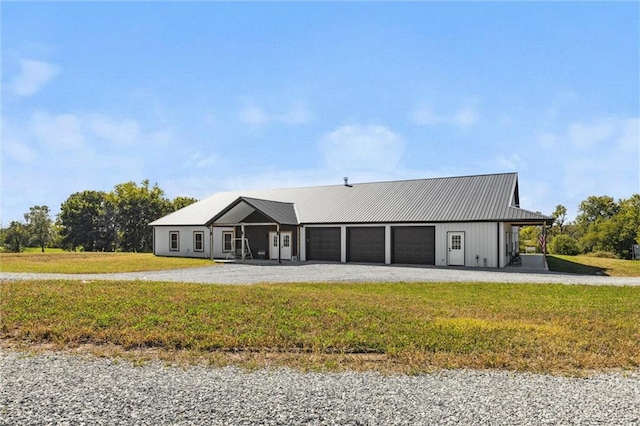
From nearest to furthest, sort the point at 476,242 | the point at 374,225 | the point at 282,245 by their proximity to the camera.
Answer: the point at 476,242, the point at 374,225, the point at 282,245

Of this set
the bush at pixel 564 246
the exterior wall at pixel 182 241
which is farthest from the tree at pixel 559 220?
the exterior wall at pixel 182 241

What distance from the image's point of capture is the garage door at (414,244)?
79.3ft

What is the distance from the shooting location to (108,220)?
50.3 m

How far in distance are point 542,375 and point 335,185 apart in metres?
27.5

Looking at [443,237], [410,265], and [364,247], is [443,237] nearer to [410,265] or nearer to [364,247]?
[410,265]

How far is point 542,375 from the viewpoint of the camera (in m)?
5.30

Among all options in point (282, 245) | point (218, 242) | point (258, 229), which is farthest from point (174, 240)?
point (282, 245)

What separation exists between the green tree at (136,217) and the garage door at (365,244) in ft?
98.1

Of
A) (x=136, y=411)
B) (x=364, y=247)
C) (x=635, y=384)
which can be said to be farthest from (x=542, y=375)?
(x=364, y=247)

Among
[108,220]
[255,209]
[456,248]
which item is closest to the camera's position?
[456,248]

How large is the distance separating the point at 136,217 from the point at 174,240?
1884 centimetres

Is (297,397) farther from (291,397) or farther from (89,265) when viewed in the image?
(89,265)

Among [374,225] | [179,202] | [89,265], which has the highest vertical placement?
[179,202]

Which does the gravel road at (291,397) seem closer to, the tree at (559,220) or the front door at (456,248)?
the front door at (456,248)
